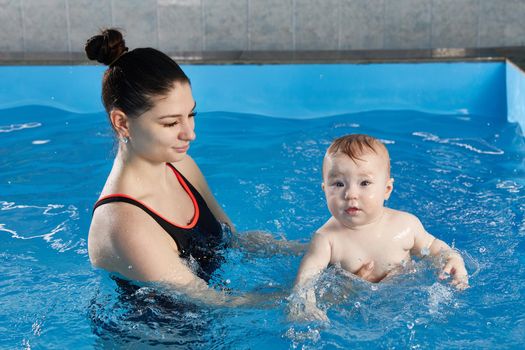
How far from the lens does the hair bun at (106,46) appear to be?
259cm

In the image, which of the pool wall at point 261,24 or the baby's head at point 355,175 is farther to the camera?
the pool wall at point 261,24

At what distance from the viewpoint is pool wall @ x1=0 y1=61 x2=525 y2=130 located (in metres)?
6.99

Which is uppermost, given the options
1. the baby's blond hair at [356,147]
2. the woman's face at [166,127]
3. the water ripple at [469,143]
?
the woman's face at [166,127]

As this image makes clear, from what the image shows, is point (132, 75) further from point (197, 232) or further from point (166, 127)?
point (197, 232)

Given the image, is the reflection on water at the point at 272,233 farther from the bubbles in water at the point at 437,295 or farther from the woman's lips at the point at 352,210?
the woman's lips at the point at 352,210

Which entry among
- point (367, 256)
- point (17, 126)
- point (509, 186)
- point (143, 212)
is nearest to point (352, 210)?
point (367, 256)

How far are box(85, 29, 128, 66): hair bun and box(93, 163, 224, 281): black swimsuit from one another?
1.63 ft

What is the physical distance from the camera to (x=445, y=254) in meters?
3.02

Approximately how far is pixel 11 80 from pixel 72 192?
3088 millimetres

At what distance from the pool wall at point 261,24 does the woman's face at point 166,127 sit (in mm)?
5556

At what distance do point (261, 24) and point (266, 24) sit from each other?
0.06 metres

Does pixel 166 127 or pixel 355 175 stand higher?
pixel 166 127

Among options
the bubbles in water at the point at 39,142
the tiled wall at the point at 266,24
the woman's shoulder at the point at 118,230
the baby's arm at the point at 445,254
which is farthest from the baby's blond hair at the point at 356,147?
the tiled wall at the point at 266,24

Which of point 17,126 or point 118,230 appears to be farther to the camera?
point 17,126
